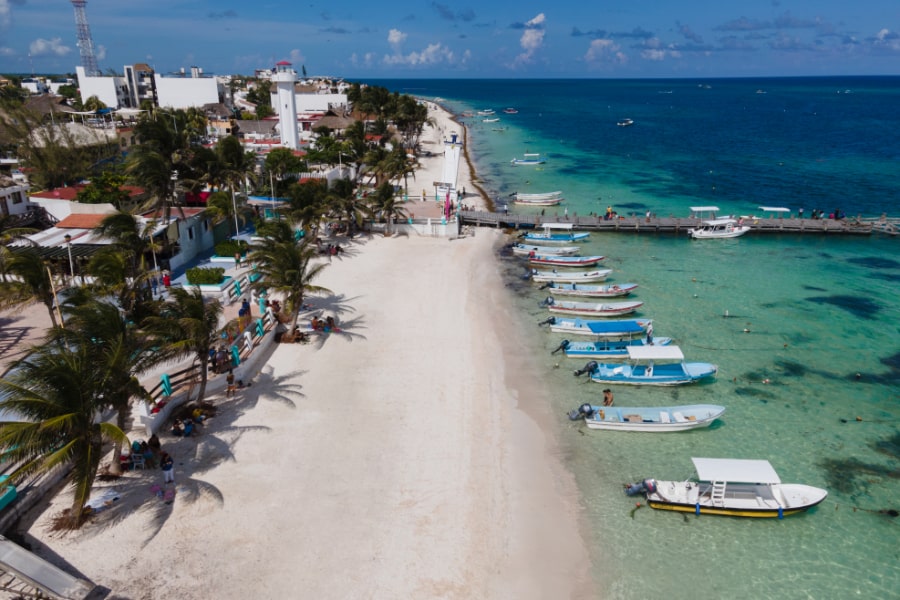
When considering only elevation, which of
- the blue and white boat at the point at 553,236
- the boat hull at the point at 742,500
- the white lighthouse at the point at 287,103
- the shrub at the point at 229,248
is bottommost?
the boat hull at the point at 742,500

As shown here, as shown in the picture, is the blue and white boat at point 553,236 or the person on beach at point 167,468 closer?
the person on beach at point 167,468

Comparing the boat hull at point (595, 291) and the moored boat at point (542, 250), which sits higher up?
the moored boat at point (542, 250)

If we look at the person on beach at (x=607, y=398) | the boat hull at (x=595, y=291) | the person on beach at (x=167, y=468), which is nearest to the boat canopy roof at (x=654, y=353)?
the person on beach at (x=607, y=398)

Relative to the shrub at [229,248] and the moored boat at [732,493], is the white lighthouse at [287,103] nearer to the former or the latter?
the shrub at [229,248]

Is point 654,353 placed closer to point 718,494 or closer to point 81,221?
point 718,494

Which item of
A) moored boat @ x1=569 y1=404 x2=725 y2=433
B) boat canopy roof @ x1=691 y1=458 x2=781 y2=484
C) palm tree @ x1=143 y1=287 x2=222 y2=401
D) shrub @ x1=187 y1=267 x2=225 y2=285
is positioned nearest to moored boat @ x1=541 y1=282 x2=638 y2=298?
moored boat @ x1=569 y1=404 x2=725 y2=433

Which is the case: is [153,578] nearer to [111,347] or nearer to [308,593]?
[308,593]

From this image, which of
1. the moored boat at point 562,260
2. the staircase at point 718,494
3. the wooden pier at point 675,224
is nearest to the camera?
the staircase at point 718,494

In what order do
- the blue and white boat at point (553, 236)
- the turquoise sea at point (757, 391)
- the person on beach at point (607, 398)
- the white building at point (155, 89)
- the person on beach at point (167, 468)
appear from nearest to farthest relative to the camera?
the turquoise sea at point (757, 391), the person on beach at point (167, 468), the person on beach at point (607, 398), the blue and white boat at point (553, 236), the white building at point (155, 89)

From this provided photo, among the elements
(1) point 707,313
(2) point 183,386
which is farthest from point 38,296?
(1) point 707,313
